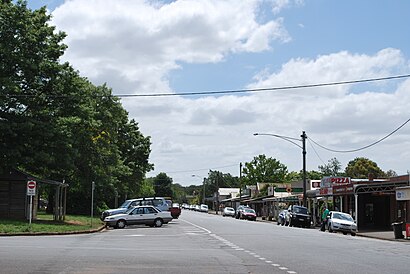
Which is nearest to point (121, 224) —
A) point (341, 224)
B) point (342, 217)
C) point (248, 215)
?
point (341, 224)

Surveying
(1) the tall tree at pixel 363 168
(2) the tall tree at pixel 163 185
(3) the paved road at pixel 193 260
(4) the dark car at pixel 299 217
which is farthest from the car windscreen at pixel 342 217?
(2) the tall tree at pixel 163 185

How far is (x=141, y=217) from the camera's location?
40.2 m

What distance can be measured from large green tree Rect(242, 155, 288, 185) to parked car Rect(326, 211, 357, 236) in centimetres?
9442

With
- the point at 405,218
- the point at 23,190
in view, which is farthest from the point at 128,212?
the point at 405,218

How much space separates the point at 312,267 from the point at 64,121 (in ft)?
77.6

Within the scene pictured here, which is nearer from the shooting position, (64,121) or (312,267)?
(312,267)

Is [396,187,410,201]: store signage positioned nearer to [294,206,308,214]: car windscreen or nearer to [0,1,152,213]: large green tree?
[294,206,308,214]: car windscreen

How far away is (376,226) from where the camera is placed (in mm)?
48281

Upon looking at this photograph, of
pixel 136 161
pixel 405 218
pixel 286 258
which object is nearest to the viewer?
pixel 286 258

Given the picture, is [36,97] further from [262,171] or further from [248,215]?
[262,171]

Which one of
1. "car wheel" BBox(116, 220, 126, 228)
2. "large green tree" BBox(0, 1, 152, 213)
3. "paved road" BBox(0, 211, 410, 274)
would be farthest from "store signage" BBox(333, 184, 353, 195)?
"paved road" BBox(0, 211, 410, 274)

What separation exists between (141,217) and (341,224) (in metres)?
12.9

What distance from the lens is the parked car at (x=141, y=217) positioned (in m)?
39.2

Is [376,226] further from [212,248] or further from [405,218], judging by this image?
[212,248]
